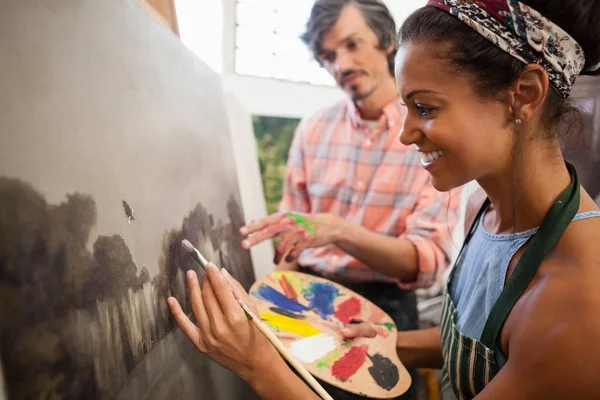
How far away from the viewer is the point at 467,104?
0.77 metres

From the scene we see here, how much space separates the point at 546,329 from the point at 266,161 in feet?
3.22

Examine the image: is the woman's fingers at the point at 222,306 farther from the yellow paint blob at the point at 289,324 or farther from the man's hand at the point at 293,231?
the man's hand at the point at 293,231

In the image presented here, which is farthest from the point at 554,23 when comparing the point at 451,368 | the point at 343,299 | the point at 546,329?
the point at 343,299

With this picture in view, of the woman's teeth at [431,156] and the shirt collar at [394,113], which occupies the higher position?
the shirt collar at [394,113]

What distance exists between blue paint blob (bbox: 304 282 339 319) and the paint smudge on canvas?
0.16 meters

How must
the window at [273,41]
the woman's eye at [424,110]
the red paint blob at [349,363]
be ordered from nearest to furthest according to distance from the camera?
the woman's eye at [424,110]
the red paint blob at [349,363]
the window at [273,41]

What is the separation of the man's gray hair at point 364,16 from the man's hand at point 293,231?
0.51 m

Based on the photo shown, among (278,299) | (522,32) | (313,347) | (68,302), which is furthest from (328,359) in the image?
(522,32)

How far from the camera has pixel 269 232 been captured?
1137 millimetres

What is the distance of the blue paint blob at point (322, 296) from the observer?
1.14 meters

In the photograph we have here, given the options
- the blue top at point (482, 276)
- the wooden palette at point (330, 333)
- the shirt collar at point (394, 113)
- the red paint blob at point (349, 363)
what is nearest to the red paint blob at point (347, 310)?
the wooden palette at point (330, 333)

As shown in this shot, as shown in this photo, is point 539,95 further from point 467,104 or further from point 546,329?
point 546,329

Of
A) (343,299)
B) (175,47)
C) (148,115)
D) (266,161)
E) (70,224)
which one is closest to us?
(70,224)

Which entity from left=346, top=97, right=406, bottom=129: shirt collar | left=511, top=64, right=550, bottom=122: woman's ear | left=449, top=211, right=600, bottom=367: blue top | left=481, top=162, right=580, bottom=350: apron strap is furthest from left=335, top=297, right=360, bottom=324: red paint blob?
left=511, top=64, right=550, bottom=122: woman's ear
